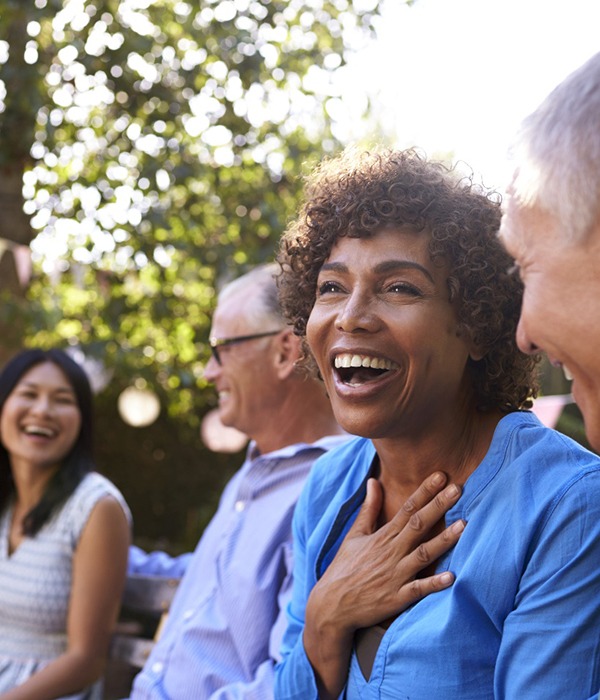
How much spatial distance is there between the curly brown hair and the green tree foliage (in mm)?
3442

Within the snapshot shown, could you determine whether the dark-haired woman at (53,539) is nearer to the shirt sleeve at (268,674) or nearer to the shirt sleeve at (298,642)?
the shirt sleeve at (268,674)

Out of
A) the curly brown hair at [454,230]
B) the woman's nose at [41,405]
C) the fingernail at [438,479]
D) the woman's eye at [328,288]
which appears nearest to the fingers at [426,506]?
the fingernail at [438,479]

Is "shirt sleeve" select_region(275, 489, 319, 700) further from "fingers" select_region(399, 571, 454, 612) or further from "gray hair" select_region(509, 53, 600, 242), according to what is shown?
"gray hair" select_region(509, 53, 600, 242)

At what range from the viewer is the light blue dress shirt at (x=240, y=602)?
2.72 m

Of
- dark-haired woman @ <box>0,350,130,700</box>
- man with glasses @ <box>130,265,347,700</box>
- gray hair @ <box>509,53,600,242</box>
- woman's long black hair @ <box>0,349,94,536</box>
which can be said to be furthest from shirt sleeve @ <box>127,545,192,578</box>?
Result: gray hair @ <box>509,53,600,242</box>

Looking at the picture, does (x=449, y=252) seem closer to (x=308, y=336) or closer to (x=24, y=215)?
(x=308, y=336)

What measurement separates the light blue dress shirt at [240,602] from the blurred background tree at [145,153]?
2.50 metres

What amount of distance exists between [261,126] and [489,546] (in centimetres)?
464

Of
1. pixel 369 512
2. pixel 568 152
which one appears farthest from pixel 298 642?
pixel 568 152

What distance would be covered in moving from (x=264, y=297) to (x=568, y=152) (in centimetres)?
230

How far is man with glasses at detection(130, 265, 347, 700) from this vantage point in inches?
108

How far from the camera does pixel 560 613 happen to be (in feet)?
5.15

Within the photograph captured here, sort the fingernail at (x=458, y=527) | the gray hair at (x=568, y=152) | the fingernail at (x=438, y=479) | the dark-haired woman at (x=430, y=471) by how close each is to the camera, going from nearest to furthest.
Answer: the gray hair at (x=568, y=152)
the dark-haired woman at (x=430, y=471)
the fingernail at (x=458, y=527)
the fingernail at (x=438, y=479)

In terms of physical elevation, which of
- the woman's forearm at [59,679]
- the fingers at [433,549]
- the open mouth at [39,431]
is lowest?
the woman's forearm at [59,679]
